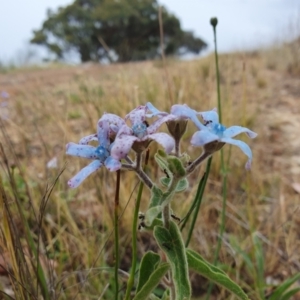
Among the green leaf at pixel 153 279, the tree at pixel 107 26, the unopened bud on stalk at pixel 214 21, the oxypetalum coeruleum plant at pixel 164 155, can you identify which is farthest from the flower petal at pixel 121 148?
the tree at pixel 107 26

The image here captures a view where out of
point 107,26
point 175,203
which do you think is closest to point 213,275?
point 175,203

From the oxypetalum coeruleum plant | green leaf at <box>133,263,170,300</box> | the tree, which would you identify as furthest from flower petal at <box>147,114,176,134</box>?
the tree

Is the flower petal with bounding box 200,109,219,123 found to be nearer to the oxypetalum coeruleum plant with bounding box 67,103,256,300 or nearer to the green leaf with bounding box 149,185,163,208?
the oxypetalum coeruleum plant with bounding box 67,103,256,300

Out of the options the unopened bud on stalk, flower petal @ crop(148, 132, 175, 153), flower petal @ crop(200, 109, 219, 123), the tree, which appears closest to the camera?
flower petal @ crop(148, 132, 175, 153)

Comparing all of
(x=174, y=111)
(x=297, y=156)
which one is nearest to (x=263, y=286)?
(x=174, y=111)

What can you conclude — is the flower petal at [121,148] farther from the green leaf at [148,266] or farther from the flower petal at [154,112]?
the green leaf at [148,266]

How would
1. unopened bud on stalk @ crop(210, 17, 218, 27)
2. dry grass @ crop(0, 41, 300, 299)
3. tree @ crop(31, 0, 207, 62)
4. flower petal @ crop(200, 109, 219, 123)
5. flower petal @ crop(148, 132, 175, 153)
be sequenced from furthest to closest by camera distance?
tree @ crop(31, 0, 207, 62), dry grass @ crop(0, 41, 300, 299), unopened bud on stalk @ crop(210, 17, 218, 27), flower petal @ crop(200, 109, 219, 123), flower petal @ crop(148, 132, 175, 153)

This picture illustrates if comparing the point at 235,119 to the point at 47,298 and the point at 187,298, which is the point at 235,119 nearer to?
the point at 47,298
